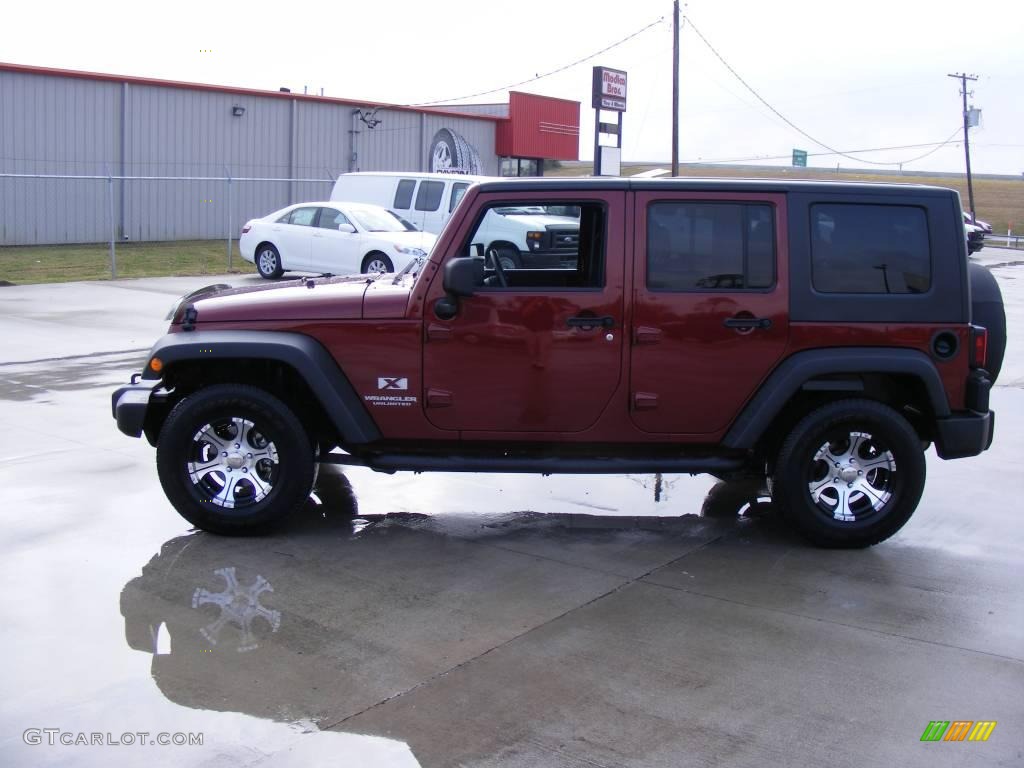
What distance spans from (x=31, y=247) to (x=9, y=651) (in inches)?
1014

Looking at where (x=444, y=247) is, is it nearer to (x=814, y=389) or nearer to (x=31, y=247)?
(x=814, y=389)

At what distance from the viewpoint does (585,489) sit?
748cm

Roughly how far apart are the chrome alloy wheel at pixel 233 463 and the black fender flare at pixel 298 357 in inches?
15.6

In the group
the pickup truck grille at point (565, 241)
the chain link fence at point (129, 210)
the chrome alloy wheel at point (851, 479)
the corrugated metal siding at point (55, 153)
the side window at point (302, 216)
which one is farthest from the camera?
the corrugated metal siding at point (55, 153)

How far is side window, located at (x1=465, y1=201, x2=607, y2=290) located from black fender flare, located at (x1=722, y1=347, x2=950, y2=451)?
1054 millimetres

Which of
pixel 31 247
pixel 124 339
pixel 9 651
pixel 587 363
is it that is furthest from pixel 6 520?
pixel 31 247

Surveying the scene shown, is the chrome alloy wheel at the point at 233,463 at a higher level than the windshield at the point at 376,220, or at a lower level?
lower

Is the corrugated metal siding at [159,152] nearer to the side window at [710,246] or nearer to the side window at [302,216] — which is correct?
the side window at [302,216]

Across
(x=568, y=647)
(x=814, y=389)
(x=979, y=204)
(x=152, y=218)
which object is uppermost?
(x=979, y=204)

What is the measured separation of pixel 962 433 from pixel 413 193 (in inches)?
654

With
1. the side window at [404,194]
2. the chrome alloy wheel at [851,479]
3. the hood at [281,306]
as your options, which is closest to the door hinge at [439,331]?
the hood at [281,306]

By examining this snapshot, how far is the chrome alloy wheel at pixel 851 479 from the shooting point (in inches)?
244

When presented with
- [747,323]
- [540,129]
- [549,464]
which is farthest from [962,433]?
[540,129]

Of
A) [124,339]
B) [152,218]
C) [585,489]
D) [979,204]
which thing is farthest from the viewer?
[979,204]
